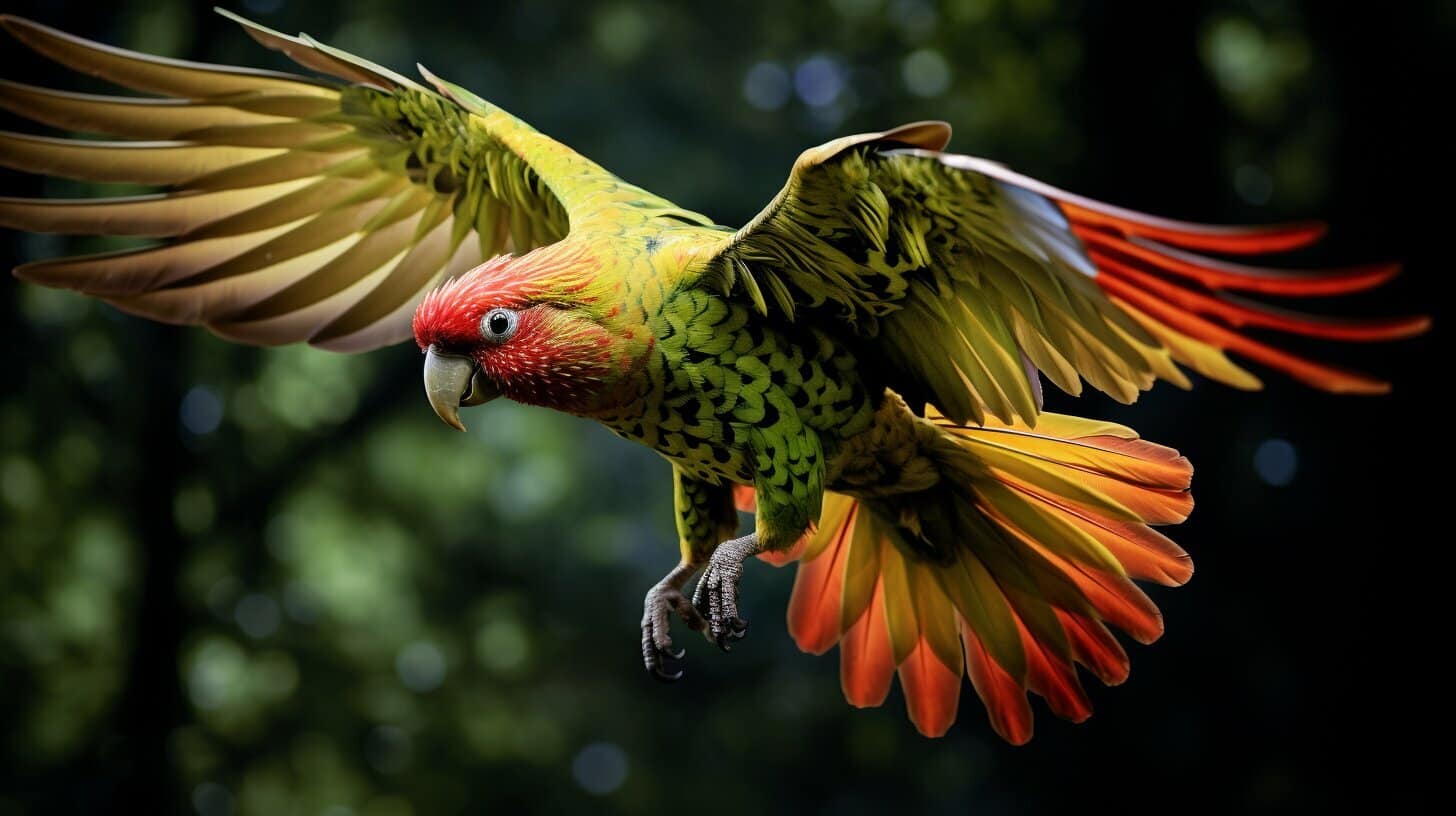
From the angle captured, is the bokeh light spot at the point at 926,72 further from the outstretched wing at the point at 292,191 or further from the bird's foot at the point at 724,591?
the bird's foot at the point at 724,591

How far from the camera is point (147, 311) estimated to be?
9.20 feet

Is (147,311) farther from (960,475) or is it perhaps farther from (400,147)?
(960,475)

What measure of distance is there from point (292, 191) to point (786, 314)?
127 centimetres

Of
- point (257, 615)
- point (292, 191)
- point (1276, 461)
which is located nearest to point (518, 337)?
point (292, 191)

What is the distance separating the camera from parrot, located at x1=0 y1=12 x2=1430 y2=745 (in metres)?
1.94

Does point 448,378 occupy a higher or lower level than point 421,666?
higher

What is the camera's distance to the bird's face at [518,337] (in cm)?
221

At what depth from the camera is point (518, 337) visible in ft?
7.25

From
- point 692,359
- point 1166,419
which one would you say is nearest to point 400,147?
point 692,359

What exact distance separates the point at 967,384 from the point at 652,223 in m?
0.64

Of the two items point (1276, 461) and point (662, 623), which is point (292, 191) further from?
point (1276, 461)

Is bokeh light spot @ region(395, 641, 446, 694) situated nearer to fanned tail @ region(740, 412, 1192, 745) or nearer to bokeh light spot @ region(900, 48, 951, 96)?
bokeh light spot @ region(900, 48, 951, 96)

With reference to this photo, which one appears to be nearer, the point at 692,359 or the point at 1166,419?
the point at 692,359

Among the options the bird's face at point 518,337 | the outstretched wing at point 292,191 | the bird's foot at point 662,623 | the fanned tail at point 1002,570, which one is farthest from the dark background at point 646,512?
the bird's face at point 518,337
